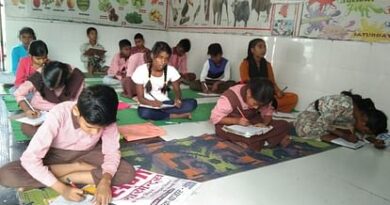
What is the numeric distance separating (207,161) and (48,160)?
3.50ft

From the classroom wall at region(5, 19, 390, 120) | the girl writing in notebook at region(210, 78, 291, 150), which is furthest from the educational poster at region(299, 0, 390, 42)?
the girl writing in notebook at region(210, 78, 291, 150)

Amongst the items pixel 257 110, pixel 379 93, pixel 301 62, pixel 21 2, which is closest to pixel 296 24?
pixel 301 62

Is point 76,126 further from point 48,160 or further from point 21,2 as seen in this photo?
point 21,2

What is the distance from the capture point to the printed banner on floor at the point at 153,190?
5.44 ft

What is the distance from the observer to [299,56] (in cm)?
415

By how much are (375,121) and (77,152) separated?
272cm

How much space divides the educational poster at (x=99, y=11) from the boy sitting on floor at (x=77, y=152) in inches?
188

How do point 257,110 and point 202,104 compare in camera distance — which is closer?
point 257,110

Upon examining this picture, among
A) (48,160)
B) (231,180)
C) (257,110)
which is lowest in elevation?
(231,180)

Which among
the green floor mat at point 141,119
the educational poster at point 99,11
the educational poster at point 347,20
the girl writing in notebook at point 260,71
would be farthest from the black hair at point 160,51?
the educational poster at point 99,11

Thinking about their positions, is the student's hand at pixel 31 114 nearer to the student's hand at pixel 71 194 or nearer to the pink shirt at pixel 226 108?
the student's hand at pixel 71 194

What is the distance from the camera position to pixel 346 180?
2.15 meters

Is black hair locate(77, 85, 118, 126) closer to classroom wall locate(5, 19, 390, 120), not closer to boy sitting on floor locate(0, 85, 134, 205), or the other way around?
boy sitting on floor locate(0, 85, 134, 205)

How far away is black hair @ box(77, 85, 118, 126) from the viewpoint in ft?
4.42
